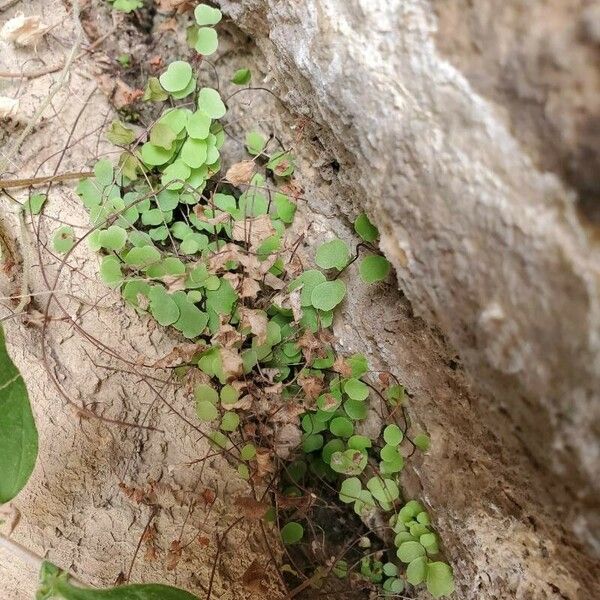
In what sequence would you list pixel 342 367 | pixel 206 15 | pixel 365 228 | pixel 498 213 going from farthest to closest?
1. pixel 206 15
2. pixel 342 367
3. pixel 365 228
4. pixel 498 213

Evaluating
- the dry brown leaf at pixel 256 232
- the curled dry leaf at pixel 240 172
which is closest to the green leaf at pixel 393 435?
the dry brown leaf at pixel 256 232

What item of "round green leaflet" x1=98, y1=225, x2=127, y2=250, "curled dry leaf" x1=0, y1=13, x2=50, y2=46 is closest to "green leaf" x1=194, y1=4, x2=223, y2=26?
"curled dry leaf" x1=0, y1=13, x2=50, y2=46

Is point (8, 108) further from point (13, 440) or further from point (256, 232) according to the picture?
point (13, 440)

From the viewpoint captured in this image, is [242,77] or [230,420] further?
[242,77]

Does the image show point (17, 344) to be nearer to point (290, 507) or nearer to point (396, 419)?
point (290, 507)

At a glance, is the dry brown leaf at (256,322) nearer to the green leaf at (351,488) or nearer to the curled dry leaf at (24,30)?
the green leaf at (351,488)

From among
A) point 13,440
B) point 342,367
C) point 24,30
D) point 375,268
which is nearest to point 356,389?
point 342,367

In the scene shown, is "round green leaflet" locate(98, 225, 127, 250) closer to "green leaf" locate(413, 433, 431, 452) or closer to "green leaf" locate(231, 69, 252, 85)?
"green leaf" locate(231, 69, 252, 85)
